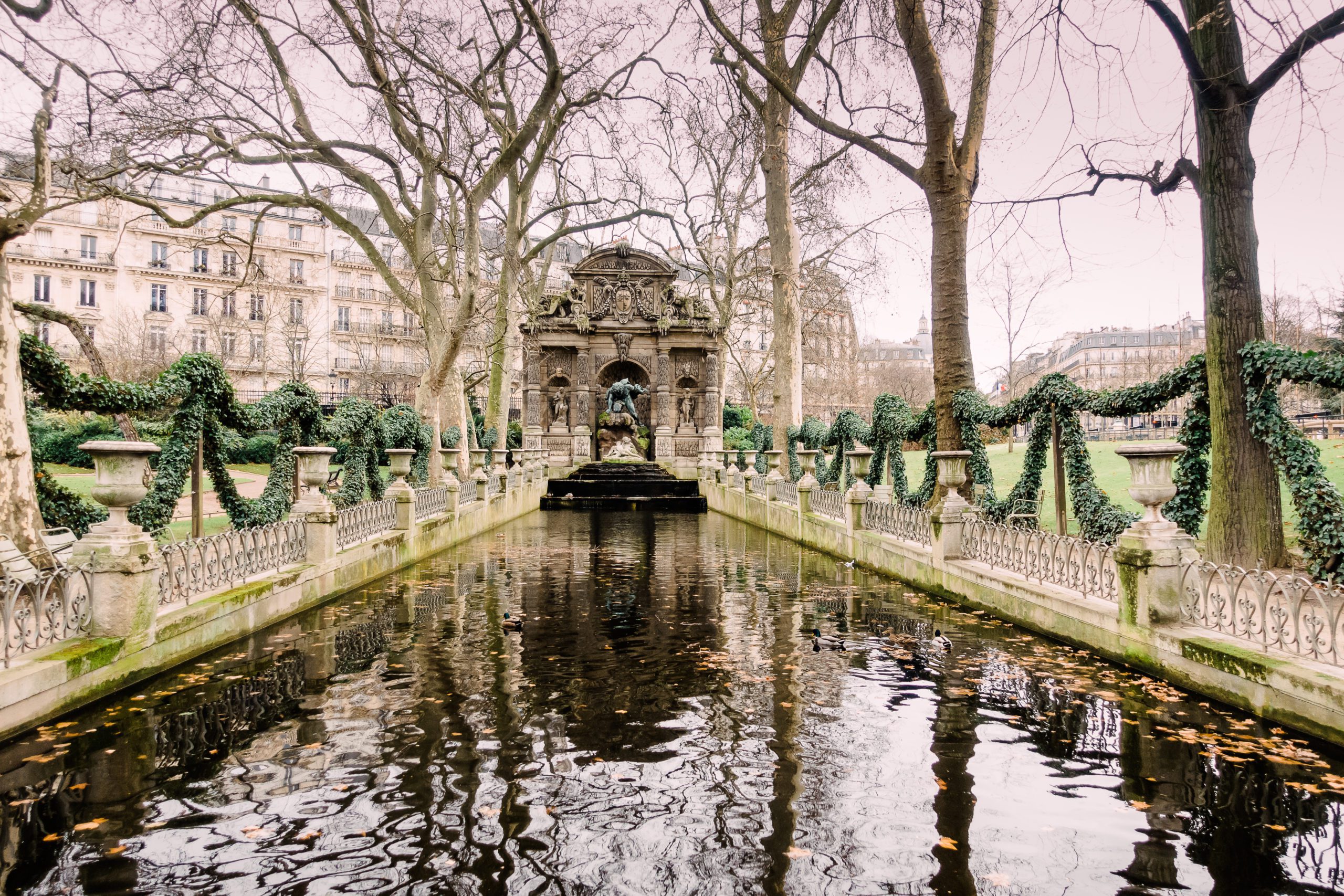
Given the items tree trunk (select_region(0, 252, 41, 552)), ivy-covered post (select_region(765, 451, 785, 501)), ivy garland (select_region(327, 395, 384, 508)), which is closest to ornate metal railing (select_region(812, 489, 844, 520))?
ivy-covered post (select_region(765, 451, 785, 501))

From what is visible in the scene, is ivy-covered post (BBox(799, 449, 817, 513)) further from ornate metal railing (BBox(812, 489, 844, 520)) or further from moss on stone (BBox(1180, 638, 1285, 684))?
moss on stone (BBox(1180, 638, 1285, 684))

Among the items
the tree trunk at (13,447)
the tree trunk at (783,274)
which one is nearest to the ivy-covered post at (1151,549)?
the tree trunk at (13,447)

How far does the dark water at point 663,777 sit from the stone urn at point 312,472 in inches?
105

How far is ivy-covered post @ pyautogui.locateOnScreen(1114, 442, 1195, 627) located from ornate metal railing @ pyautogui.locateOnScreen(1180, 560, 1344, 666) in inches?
5.8

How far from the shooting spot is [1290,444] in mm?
7512

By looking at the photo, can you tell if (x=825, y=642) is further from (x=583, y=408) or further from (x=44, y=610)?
(x=583, y=408)

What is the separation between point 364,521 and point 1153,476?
9.78 metres

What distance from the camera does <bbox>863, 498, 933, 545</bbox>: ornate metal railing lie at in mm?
10578

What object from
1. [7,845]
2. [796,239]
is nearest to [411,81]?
[796,239]

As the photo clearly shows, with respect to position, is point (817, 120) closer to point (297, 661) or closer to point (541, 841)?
point (297, 661)

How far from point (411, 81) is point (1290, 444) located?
1651 centimetres

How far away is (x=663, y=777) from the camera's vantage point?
4.23 metres

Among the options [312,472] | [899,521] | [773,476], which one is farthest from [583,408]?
[312,472]

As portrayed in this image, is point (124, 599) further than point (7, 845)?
Result: Yes
